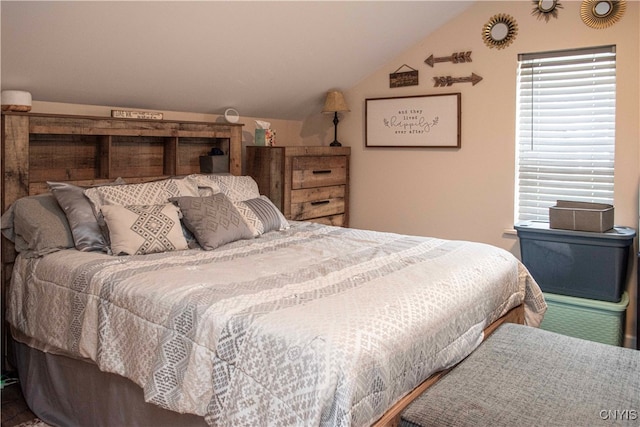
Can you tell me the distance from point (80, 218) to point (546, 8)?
10.1 ft

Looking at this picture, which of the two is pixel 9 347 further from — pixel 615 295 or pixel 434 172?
pixel 615 295

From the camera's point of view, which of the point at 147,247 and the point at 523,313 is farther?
the point at 523,313

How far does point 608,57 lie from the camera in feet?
11.2

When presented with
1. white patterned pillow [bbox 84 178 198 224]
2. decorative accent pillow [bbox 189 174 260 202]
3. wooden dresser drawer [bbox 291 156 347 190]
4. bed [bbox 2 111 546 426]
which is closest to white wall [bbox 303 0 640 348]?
wooden dresser drawer [bbox 291 156 347 190]

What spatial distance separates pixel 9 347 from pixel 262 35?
2.17 metres

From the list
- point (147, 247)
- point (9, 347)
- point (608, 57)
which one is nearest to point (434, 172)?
point (608, 57)

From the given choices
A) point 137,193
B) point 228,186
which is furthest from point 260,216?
point 137,193

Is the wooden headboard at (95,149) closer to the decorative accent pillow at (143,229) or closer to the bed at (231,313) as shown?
the bed at (231,313)

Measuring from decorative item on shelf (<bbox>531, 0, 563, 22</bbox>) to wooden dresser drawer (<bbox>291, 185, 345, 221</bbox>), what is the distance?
188 centimetres

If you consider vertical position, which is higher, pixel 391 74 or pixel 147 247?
pixel 391 74

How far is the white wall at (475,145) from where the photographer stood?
11.0 feet

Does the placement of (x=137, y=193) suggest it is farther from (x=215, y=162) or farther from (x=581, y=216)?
(x=581, y=216)

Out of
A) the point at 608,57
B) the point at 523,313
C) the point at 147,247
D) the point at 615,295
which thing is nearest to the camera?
the point at 147,247

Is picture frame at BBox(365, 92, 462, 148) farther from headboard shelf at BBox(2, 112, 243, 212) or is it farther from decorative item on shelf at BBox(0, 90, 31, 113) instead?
decorative item on shelf at BBox(0, 90, 31, 113)
